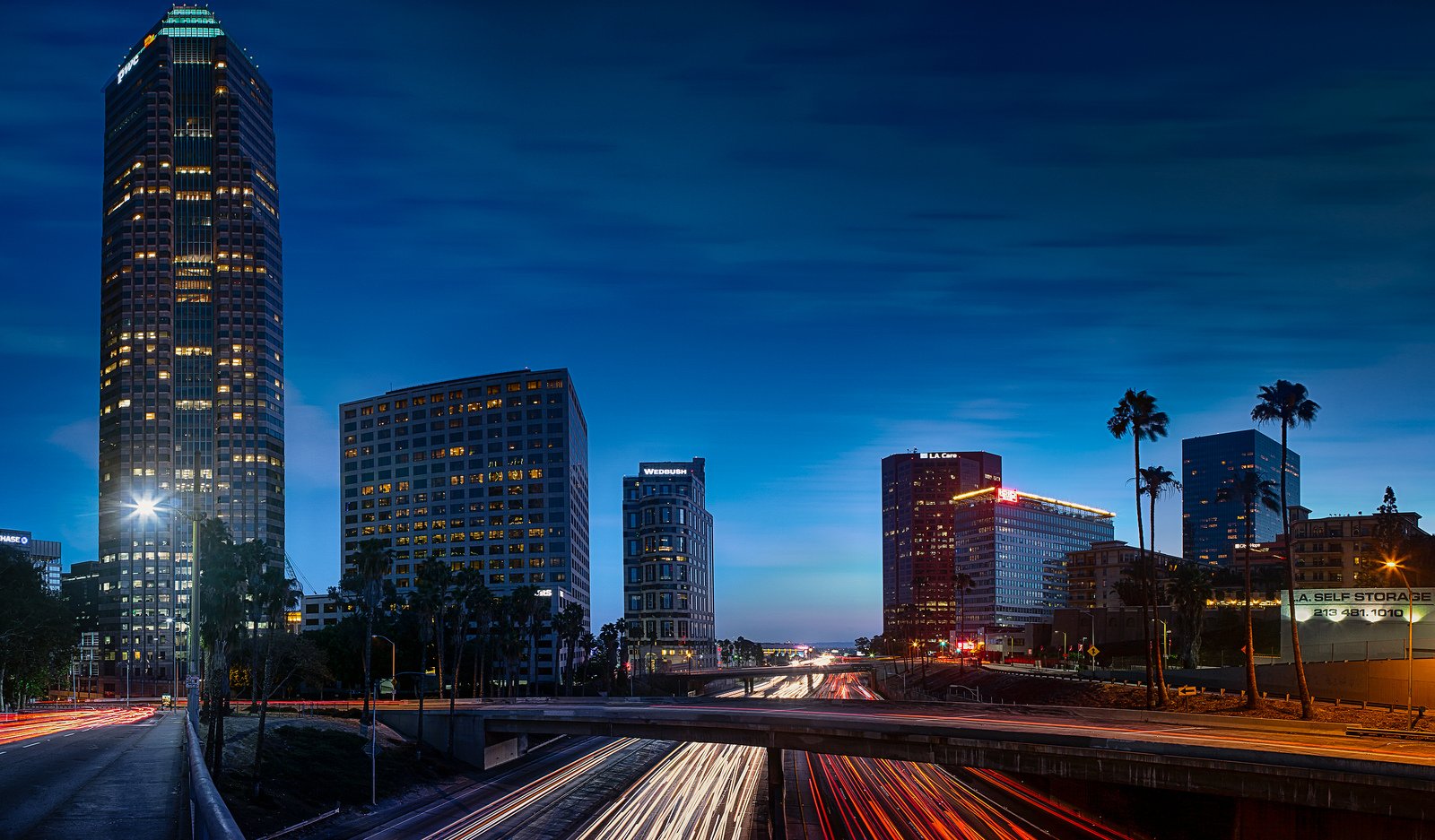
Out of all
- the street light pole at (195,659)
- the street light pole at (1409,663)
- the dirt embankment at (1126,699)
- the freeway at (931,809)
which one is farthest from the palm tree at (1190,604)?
the street light pole at (195,659)

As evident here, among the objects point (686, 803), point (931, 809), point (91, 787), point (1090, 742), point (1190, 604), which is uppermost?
point (91, 787)

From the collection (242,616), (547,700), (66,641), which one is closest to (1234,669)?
(547,700)

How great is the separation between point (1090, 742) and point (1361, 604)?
163 ft

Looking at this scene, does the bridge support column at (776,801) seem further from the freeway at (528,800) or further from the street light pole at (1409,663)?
the street light pole at (1409,663)

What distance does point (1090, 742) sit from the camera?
4828 cm

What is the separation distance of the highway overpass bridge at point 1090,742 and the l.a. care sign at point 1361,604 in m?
29.1

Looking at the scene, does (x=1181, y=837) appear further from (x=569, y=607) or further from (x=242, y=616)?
(x=569, y=607)

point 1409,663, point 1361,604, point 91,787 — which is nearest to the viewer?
point 91,787

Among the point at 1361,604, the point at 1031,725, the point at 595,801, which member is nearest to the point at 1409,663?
the point at 1361,604

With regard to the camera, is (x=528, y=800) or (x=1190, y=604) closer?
(x=528, y=800)

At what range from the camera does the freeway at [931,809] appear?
62.6 meters

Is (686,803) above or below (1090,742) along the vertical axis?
→ below

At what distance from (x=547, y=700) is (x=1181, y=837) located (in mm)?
76111

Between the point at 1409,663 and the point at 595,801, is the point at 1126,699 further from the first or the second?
the point at 595,801
